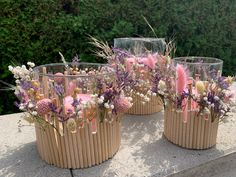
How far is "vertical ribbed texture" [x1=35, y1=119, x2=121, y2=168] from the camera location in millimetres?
975

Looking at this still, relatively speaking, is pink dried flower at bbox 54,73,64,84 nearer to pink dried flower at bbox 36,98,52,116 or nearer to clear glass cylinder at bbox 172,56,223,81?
pink dried flower at bbox 36,98,52,116

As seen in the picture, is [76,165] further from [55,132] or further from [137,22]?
[137,22]

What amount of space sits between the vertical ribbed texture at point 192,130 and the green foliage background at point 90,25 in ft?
3.89

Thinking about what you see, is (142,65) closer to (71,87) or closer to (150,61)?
(150,61)

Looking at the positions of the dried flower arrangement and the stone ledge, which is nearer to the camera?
the stone ledge

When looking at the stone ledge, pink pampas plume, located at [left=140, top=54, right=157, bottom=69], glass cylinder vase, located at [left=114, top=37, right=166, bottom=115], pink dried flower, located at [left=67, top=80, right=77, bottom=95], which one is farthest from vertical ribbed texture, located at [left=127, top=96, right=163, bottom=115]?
pink dried flower, located at [left=67, top=80, right=77, bottom=95]

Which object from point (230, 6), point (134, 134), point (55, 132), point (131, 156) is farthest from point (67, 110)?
point (230, 6)

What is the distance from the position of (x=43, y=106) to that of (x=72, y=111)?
10 cm

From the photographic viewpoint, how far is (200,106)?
1065 mm

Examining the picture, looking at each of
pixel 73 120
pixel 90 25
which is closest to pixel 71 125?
pixel 73 120

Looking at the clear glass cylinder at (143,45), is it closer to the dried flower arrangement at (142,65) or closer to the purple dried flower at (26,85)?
the dried flower arrangement at (142,65)

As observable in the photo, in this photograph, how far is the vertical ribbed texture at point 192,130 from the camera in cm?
111

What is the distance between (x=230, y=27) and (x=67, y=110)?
2.30 m

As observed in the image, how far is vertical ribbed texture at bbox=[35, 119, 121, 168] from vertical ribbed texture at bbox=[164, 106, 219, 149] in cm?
26
